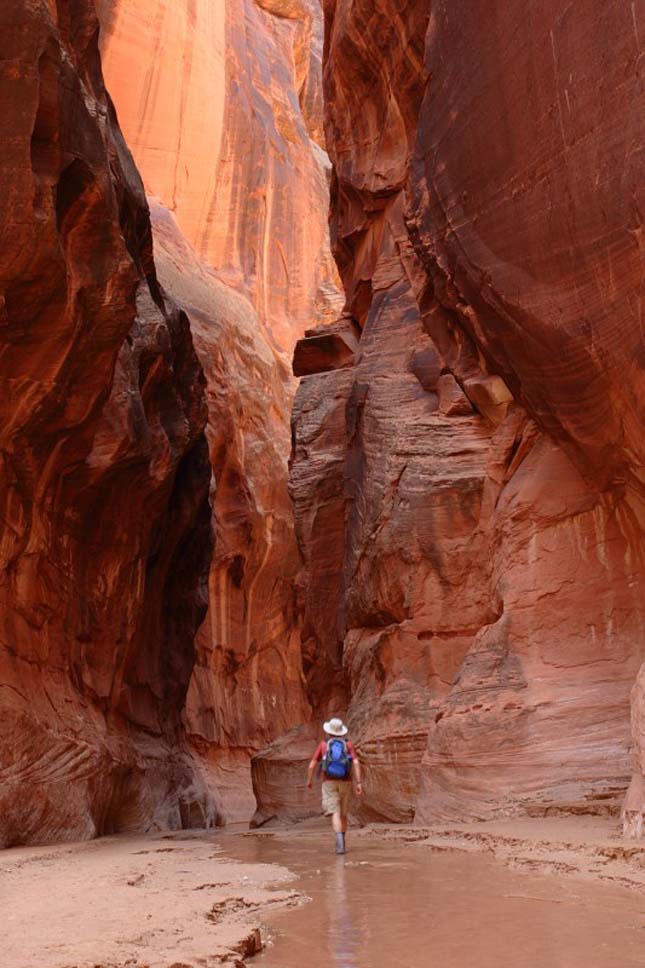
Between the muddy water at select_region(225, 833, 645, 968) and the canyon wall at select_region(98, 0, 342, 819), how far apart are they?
22.3 m

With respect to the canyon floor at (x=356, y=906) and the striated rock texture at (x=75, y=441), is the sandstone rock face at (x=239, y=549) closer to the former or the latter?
the striated rock texture at (x=75, y=441)

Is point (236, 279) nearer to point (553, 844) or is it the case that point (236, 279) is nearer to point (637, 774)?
point (637, 774)

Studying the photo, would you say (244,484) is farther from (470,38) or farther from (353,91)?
(470,38)

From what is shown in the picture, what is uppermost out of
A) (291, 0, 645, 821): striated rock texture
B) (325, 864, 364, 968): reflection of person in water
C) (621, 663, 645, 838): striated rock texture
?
(291, 0, 645, 821): striated rock texture

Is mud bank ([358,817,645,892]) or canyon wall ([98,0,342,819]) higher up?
canyon wall ([98,0,342,819])

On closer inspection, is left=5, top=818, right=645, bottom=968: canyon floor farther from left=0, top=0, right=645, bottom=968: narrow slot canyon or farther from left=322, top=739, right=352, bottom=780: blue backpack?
left=322, top=739, right=352, bottom=780: blue backpack

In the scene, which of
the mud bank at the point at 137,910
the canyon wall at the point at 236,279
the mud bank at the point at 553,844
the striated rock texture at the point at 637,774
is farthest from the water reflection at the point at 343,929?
the canyon wall at the point at 236,279

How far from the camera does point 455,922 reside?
5465 mm

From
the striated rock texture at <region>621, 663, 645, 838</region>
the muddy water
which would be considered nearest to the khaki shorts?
the muddy water

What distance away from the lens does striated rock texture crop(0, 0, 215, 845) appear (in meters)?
13.3

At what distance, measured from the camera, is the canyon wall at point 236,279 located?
33375 mm

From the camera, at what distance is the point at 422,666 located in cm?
1611

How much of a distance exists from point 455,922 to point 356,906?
936 millimetres

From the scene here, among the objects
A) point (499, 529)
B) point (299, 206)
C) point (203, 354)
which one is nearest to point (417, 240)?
Answer: point (499, 529)
